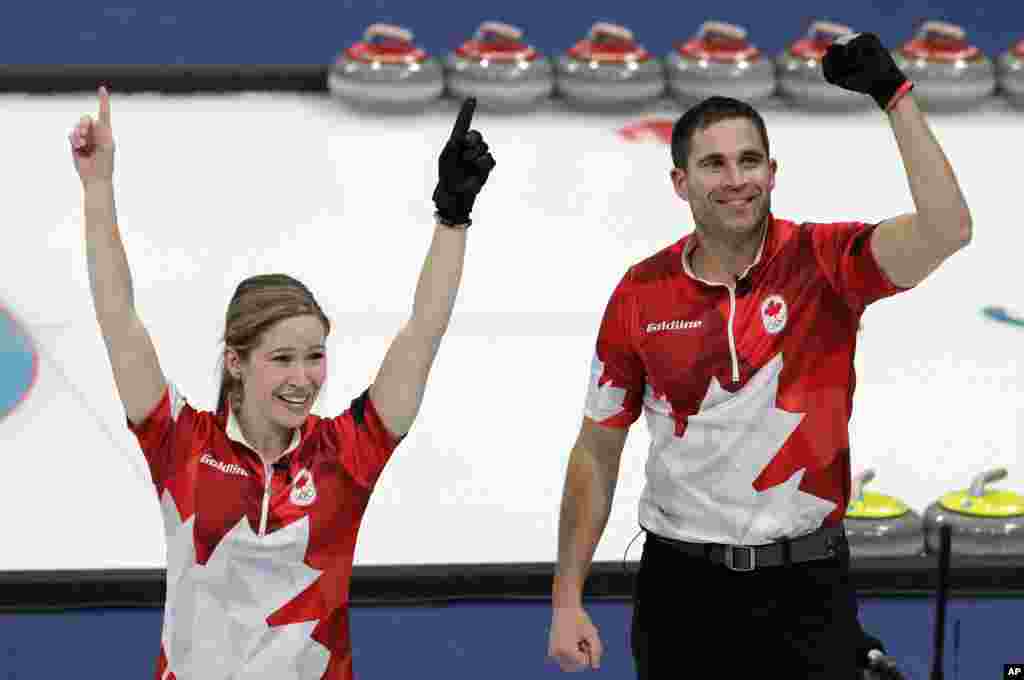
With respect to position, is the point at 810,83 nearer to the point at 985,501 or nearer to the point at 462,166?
the point at 985,501

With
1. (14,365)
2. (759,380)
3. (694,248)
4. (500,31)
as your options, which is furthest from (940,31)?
(759,380)

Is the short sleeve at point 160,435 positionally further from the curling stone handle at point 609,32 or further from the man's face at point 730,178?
the curling stone handle at point 609,32

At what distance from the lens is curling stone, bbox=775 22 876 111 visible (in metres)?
6.73

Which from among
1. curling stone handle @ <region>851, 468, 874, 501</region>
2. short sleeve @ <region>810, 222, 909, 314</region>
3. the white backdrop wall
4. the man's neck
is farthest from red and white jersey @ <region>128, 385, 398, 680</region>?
curling stone handle @ <region>851, 468, 874, 501</region>

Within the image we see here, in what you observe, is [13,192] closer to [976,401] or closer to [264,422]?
[976,401]

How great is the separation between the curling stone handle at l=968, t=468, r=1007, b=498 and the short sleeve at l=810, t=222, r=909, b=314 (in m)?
1.18

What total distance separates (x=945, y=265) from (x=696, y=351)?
2893 mm

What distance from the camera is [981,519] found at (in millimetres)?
3809

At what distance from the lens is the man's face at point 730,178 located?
273cm

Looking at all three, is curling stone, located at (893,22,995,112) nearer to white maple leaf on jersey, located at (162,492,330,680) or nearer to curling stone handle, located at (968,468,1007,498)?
curling stone handle, located at (968,468,1007,498)

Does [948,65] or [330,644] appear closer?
[330,644]

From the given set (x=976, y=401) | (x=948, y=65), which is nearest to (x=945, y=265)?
(x=976, y=401)

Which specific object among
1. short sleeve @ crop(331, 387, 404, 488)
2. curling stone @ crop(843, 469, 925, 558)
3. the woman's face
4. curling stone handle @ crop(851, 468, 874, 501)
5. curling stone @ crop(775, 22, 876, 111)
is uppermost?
curling stone @ crop(775, 22, 876, 111)

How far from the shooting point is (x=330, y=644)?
2609 millimetres
